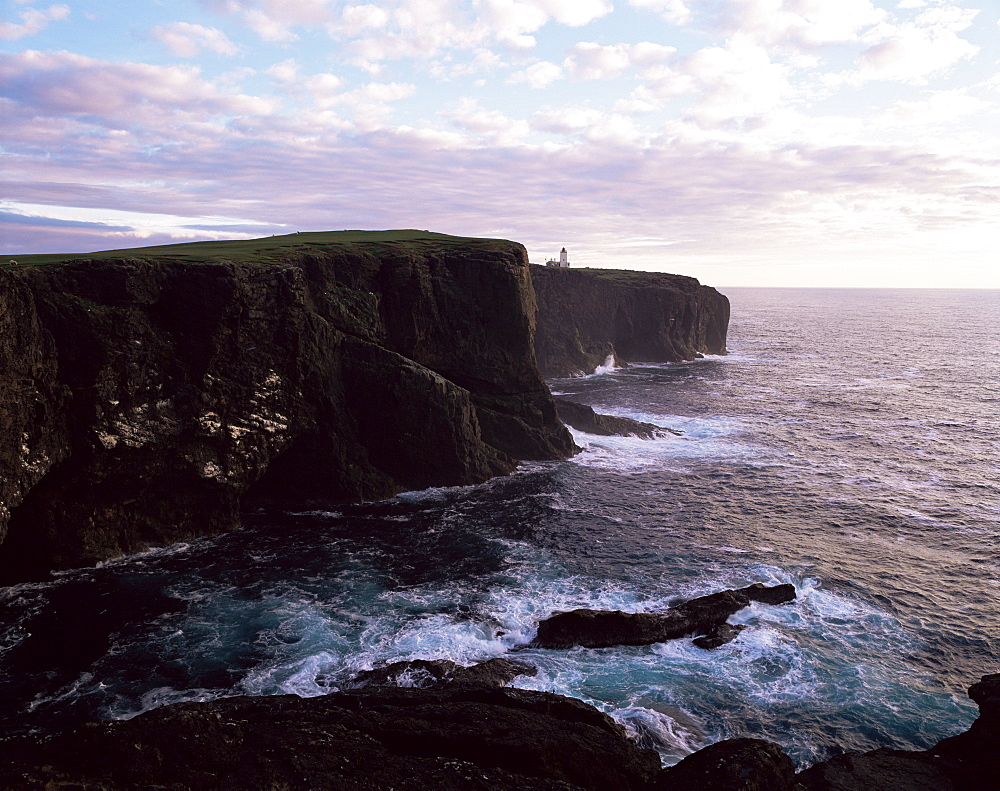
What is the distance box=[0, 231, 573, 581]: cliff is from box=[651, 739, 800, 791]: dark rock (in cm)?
2979

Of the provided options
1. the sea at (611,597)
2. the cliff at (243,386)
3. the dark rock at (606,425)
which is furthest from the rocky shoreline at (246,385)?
the dark rock at (606,425)

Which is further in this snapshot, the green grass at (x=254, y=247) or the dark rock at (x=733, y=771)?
the green grass at (x=254, y=247)

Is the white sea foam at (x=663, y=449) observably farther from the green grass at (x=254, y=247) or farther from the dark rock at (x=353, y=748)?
the dark rock at (x=353, y=748)

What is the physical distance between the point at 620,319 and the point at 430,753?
106 metres

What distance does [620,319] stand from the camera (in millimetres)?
117312

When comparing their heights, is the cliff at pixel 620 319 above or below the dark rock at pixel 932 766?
above

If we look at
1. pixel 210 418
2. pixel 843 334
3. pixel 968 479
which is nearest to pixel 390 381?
pixel 210 418

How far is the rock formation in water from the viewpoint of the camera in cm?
1345

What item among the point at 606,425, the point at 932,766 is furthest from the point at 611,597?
the point at 606,425

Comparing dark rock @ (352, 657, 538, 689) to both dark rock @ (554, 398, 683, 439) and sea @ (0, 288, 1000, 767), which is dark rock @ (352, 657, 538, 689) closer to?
sea @ (0, 288, 1000, 767)

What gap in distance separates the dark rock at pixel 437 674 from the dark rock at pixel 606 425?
40317 millimetres

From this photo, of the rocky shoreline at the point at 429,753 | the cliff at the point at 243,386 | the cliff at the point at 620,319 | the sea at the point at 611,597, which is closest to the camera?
the rocky shoreline at the point at 429,753

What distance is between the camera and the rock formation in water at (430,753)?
13.4m

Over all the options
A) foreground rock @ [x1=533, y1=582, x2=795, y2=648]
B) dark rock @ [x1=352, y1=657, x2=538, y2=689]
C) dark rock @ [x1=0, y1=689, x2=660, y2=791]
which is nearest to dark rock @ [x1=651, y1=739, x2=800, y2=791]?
dark rock @ [x1=0, y1=689, x2=660, y2=791]
